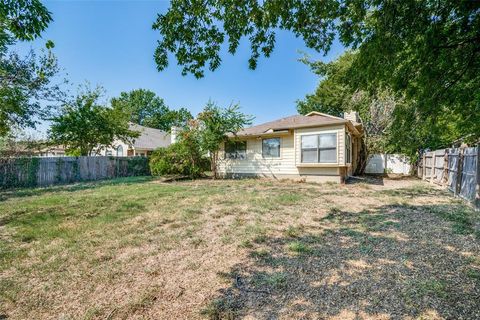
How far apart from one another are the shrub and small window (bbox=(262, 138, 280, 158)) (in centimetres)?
399

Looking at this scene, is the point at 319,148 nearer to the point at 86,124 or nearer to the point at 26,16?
the point at 26,16

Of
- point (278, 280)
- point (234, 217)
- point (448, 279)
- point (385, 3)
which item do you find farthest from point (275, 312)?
point (385, 3)

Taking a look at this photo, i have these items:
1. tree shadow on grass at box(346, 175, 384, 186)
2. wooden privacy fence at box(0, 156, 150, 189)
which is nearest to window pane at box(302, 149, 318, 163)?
tree shadow on grass at box(346, 175, 384, 186)

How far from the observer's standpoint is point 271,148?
1465 centimetres

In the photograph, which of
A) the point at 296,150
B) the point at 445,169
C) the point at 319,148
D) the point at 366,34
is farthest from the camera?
the point at 296,150

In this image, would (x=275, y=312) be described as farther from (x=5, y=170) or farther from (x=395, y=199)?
(x=5, y=170)

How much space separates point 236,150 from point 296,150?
14.2 ft

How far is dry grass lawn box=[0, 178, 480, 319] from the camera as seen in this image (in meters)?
2.54

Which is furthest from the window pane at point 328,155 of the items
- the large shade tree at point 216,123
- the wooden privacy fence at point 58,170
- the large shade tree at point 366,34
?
the wooden privacy fence at point 58,170

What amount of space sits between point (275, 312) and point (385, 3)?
4.91 m

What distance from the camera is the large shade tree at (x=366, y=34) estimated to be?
4027 mm

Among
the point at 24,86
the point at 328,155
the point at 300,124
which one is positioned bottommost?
the point at 328,155

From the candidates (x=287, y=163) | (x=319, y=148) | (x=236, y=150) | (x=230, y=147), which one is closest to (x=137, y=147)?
(x=230, y=147)

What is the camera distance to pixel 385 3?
13.3 feet
